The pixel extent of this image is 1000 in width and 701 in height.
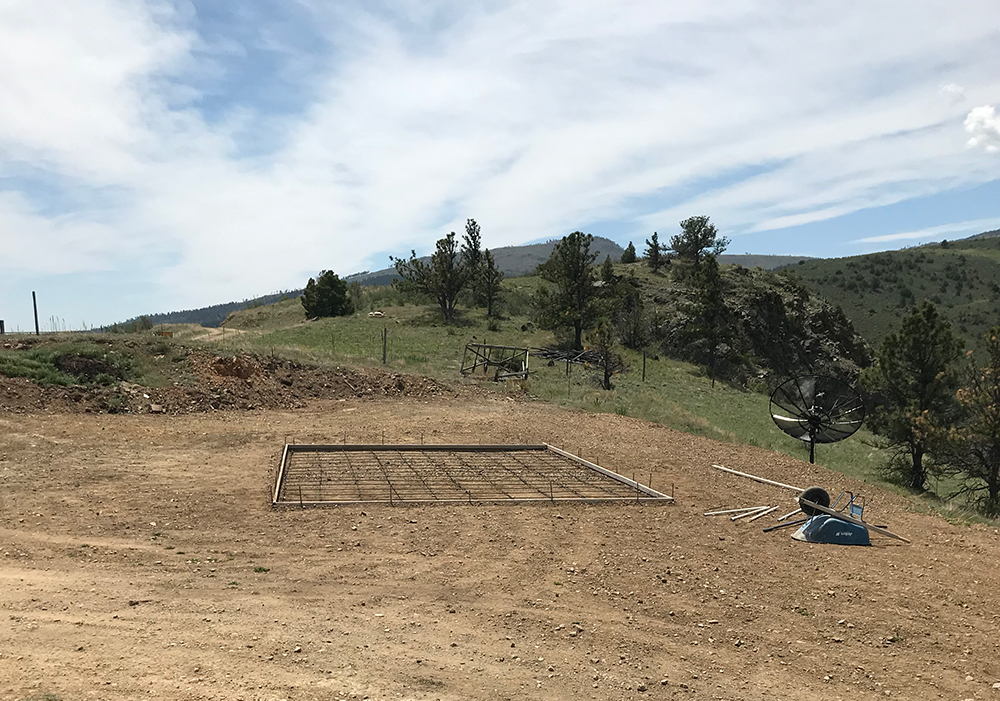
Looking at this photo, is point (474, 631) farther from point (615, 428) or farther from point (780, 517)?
point (615, 428)

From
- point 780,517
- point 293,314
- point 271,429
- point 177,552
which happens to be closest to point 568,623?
point 177,552

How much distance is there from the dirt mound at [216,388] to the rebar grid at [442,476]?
19.2 feet

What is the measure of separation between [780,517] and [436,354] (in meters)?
20.3

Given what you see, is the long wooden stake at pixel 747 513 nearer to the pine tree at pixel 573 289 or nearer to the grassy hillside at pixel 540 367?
the grassy hillside at pixel 540 367

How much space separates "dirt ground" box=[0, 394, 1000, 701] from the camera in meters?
4.05

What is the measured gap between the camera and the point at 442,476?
34.1 feet

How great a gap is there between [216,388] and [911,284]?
7394 cm

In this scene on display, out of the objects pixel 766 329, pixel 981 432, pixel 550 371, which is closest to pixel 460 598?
pixel 981 432

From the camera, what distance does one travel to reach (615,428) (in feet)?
51.5

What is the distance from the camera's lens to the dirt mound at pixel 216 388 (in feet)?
49.7

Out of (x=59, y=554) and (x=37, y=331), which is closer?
(x=59, y=554)

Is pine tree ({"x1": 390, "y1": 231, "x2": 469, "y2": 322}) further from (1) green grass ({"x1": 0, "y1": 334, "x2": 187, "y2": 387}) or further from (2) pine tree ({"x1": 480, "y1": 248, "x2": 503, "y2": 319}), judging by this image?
(1) green grass ({"x1": 0, "y1": 334, "x2": 187, "y2": 387})

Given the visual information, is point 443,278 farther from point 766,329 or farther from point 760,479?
point 760,479

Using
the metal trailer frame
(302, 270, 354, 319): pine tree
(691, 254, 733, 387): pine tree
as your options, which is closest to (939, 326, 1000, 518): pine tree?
the metal trailer frame
